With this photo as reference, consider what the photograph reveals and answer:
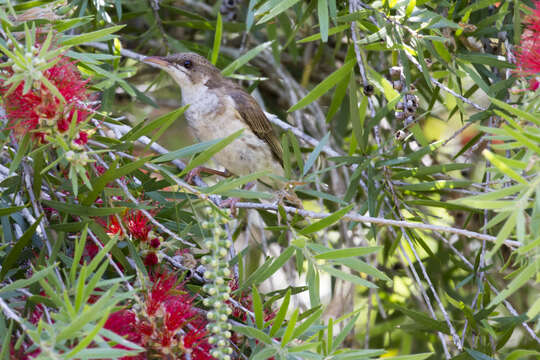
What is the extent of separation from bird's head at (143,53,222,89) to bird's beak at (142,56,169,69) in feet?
0.12

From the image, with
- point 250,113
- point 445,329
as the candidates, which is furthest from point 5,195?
point 250,113

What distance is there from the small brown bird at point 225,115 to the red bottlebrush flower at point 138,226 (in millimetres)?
1786

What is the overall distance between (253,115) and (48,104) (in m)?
2.35

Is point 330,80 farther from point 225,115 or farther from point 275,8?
point 225,115

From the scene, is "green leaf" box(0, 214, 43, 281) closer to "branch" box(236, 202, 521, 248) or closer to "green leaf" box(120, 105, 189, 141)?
"green leaf" box(120, 105, 189, 141)

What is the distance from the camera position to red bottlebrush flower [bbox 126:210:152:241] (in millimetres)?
2281

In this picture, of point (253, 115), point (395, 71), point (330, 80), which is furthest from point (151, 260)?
point (253, 115)

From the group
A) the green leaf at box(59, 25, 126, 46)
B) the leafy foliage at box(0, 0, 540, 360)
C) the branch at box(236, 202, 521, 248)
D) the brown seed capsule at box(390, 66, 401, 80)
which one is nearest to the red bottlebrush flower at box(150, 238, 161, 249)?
the leafy foliage at box(0, 0, 540, 360)

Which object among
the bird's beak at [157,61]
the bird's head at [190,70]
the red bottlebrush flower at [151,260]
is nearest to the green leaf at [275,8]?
the red bottlebrush flower at [151,260]

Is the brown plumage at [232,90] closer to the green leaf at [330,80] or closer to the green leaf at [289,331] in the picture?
the green leaf at [330,80]

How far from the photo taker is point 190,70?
4.28m

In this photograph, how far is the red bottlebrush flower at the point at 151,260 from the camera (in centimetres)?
225

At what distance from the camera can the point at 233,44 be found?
197 inches

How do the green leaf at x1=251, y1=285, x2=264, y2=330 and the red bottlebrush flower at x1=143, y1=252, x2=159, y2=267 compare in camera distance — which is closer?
the green leaf at x1=251, y1=285, x2=264, y2=330
